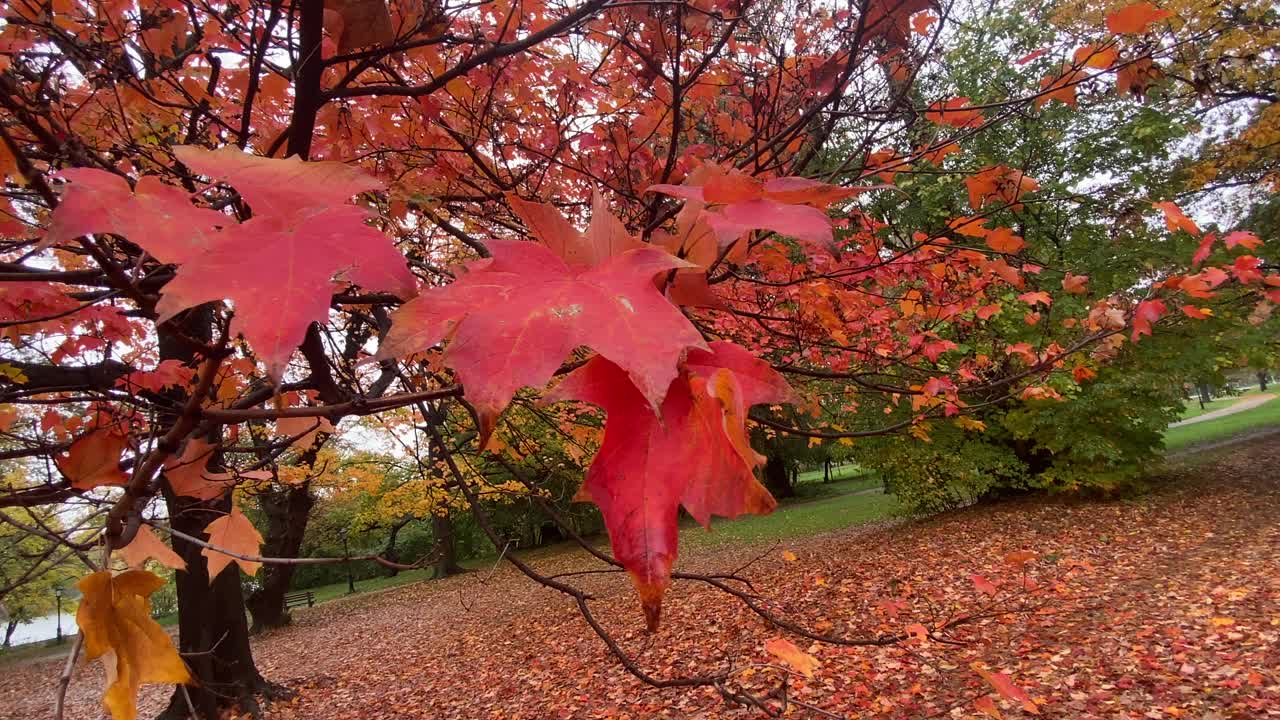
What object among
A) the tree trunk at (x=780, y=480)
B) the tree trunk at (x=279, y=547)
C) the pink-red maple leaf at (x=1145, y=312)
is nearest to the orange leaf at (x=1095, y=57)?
the pink-red maple leaf at (x=1145, y=312)

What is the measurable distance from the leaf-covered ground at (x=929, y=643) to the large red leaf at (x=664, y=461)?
1.48 m

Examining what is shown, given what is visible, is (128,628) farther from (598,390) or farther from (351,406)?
(598,390)

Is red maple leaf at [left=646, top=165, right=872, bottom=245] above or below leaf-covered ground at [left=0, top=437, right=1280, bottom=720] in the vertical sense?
above

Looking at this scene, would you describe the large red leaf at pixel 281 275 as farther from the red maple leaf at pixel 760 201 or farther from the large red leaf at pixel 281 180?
the red maple leaf at pixel 760 201

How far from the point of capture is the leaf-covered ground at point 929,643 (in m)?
4.58

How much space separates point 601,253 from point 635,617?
29.6 ft

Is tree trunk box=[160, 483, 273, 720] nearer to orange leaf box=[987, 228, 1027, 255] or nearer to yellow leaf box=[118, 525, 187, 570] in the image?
yellow leaf box=[118, 525, 187, 570]

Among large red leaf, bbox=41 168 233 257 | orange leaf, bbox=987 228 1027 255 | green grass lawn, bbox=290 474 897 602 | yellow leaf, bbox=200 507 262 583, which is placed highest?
orange leaf, bbox=987 228 1027 255

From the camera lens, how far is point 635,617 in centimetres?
885

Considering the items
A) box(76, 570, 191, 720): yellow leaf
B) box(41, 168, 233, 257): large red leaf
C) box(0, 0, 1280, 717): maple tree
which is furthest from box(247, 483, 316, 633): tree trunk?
box(41, 168, 233, 257): large red leaf

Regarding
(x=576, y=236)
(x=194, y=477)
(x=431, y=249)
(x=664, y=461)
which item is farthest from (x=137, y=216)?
(x=431, y=249)

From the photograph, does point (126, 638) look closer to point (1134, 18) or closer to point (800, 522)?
point (1134, 18)

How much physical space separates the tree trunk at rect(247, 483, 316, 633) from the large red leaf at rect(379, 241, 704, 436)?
44.5 ft

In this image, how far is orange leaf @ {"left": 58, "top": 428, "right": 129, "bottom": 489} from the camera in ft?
3.90
